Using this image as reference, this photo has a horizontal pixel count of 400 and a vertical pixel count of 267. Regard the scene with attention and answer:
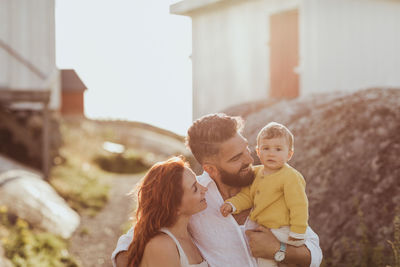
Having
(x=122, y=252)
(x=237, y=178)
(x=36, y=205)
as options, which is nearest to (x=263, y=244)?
(x=237, y=178)

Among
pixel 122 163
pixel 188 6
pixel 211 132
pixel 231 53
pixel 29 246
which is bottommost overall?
pixel 122 163

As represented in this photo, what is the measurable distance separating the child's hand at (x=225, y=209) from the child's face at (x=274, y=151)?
1.13ft

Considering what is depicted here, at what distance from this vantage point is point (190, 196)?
2.81 metres

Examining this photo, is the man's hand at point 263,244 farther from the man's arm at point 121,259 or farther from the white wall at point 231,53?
the white wall at point 231,53

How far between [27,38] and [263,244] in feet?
44.0

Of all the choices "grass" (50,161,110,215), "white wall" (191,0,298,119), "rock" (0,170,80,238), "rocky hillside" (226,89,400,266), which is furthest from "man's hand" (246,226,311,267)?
"white wall" (191,0,298,119)

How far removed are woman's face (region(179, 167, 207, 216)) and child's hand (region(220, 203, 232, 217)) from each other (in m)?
0.19

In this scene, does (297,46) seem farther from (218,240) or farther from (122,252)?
(122,252)

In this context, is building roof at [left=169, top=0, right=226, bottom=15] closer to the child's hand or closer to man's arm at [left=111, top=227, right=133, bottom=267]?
the child's hand

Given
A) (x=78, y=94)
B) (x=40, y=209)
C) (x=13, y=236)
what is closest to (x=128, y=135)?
(x=78, y=94)

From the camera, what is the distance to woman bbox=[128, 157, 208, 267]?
269cm

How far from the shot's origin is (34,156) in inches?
547

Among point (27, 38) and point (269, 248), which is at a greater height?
point (27, 38)

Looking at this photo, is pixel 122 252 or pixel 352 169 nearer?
pixel 122 252
